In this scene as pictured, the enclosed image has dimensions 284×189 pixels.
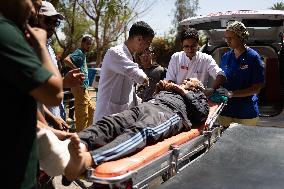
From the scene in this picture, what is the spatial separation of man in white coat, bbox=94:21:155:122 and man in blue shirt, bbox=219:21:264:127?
1214 millimetres

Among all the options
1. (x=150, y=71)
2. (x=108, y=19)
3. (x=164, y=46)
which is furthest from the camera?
(x=164, y=46)

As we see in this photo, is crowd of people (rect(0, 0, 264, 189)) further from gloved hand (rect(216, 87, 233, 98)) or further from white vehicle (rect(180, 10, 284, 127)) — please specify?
white vehicle (rect(180, 10, 284, 127))

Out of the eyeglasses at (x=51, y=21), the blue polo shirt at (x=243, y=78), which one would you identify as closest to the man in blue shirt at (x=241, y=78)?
the blue polo shirt at (x=243, y=78)

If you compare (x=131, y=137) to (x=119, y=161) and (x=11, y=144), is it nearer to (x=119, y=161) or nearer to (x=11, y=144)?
(x=119, y=161)

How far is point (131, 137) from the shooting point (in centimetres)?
281

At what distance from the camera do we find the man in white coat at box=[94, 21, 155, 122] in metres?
3.54

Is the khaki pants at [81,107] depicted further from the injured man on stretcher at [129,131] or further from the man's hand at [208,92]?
the man's hand at [208,92]

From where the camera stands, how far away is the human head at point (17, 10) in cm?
158

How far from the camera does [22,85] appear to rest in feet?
4.94

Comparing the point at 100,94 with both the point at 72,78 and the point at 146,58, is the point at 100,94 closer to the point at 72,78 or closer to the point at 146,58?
the point at 72,78

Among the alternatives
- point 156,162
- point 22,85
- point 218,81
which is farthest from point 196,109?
point 22,85

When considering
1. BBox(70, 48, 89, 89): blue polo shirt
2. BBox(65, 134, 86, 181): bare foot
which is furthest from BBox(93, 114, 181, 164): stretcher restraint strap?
BBox(70, 48, 89, 89): blue polo shirt

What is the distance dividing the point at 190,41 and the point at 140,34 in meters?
1.09

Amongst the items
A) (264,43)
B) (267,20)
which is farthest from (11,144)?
(264,43)
